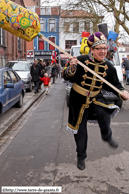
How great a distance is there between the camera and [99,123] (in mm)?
3252

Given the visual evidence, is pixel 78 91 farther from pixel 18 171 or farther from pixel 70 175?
pixel 18 171

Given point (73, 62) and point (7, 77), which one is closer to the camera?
point (73, 62)

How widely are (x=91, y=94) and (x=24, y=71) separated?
36.0 ft

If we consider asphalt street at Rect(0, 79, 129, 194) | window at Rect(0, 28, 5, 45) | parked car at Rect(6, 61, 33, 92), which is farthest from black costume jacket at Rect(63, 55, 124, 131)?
window at Rect(0, 28, 5, 45)

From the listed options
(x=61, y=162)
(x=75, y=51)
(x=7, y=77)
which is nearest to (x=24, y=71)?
(x=75, y=51)

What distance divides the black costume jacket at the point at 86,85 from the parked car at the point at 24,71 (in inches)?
398

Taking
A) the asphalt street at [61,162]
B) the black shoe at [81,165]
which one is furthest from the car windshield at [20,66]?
the black shoe at [81,165]

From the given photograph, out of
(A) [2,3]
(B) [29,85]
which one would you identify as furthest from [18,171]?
(B) [29,85]

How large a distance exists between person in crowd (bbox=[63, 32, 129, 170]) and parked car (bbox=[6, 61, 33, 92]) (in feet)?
33.2

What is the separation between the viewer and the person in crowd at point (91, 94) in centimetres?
314

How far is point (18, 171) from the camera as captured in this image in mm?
3391

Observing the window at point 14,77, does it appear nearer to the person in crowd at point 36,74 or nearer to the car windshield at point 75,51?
the car windshield at point 75,51

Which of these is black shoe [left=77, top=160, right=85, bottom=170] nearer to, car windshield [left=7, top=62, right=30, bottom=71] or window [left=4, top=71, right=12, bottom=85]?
window [left=4, top=71, right=12, bottom=85]

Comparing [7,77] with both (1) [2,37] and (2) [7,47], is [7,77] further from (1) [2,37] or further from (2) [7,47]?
(2) [7,47]
